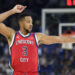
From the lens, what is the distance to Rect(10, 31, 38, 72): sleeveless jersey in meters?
5.12

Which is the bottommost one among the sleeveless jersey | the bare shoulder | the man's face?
the sleeveless jersey

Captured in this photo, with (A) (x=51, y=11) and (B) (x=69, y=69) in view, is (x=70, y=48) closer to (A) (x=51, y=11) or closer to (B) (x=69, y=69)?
(B) (x=69, y=69)

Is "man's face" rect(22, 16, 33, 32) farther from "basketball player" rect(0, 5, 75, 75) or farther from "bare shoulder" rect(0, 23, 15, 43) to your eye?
"bare shoulder" rect(0, 23, 15, 43)

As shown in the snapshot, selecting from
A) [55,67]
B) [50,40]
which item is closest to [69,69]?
[55,67]

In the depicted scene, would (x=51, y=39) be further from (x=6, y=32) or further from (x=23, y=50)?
(x=6, y=32)

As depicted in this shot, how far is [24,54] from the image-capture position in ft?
16.9

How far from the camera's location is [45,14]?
1108cm

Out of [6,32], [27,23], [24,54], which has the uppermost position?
[27,23]

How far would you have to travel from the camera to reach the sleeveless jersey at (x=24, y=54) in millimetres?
5117

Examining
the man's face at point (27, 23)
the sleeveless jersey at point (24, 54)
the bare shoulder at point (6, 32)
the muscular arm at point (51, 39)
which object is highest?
the man's face at point (27, 23)

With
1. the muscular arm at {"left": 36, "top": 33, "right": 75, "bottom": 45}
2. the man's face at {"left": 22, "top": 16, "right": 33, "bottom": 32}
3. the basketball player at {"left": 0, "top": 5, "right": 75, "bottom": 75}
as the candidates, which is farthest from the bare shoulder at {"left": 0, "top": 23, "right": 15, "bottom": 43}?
the muscular arm at {"left": 36, "top": 33, "right": 75, "bottom": 45}

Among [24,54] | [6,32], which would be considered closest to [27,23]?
[6,32]

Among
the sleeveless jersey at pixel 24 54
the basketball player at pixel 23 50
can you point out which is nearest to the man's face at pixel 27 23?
the basketball player at pixel 23 50

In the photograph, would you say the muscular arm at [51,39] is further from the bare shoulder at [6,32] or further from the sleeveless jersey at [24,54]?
the bare shoulder at [6,32]
